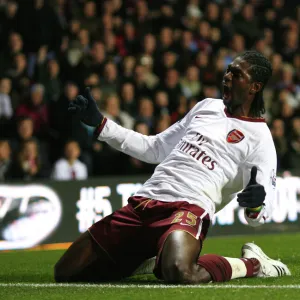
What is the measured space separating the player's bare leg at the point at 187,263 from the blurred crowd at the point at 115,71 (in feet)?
17.7

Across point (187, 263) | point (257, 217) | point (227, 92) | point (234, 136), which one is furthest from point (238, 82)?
point (187, 263)

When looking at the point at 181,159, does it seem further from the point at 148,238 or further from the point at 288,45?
the point at 288,45

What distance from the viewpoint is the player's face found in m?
6.17

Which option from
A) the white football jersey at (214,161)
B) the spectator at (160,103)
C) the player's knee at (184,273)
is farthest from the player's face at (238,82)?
the spectator at (160,103)

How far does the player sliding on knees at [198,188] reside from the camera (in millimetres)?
5965

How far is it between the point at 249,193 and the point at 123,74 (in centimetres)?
815

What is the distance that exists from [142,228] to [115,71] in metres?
7.21

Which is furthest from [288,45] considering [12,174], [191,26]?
[12,174]

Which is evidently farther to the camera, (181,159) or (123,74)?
(123,74)

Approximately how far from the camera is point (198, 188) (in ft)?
19.8

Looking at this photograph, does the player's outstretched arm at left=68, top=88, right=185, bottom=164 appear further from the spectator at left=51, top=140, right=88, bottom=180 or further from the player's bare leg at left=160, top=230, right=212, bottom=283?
the spectator at left=51, top=140, right=88, bottom=180

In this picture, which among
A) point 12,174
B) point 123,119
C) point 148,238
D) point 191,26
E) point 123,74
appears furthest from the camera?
point 191,26

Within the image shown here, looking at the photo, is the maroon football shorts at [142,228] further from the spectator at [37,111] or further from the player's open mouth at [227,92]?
the spectator at [37,111]

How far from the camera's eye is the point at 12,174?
35.7 feet
